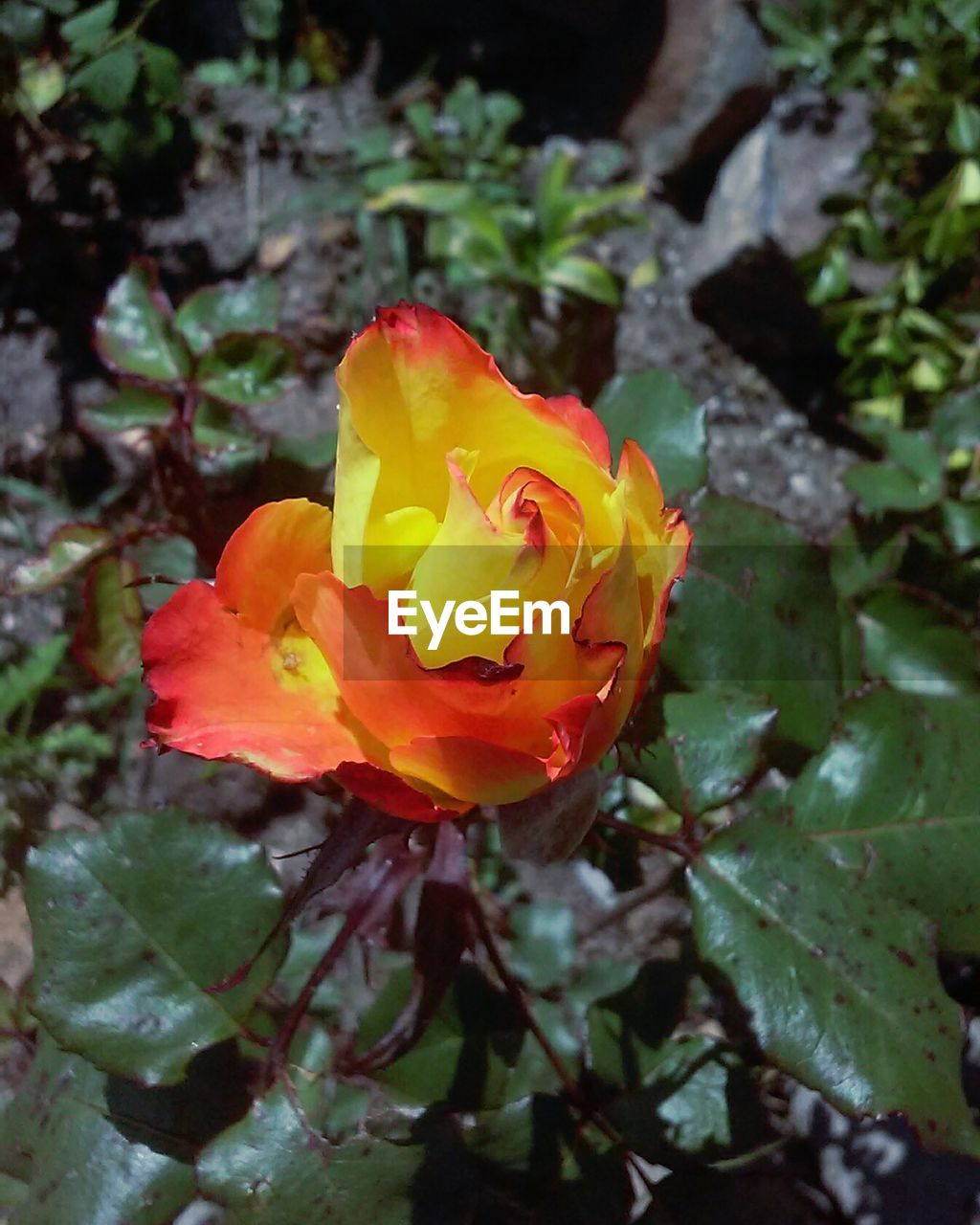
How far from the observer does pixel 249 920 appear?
0.79 metres

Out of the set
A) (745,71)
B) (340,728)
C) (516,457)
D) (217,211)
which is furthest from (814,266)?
(340,728)

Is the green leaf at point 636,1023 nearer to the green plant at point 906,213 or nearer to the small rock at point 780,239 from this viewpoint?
the green plant at point 906,213

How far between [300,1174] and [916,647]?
2.78 ft

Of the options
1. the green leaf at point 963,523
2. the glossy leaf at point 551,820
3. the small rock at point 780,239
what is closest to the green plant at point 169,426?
the glossy leaf at point 551,820

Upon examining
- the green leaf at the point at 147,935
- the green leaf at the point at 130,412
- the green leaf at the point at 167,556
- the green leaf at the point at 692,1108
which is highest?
the green leaf at the point at 130,412

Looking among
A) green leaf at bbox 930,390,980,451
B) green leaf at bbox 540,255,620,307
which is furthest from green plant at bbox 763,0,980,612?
green leaf at bbox 540,255,620,307

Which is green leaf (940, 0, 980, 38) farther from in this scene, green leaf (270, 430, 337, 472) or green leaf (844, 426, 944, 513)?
green leaf (270, 430, 337, 472)

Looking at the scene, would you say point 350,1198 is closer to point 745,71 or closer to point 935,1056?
point 935,1056

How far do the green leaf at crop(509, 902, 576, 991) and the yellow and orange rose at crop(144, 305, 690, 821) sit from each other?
0.84m

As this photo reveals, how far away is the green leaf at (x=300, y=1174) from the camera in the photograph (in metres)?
0.67

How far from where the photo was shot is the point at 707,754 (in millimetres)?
804

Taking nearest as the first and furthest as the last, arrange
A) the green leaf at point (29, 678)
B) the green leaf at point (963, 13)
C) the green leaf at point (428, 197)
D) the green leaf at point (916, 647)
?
1. the green leaf at point (916, 647)
2. the green leaf at point (29, 678)
3. the green leaf at point (963, 13)
4. the green leaf at point (428, 197)

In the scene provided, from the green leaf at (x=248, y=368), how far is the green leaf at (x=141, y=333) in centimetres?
3

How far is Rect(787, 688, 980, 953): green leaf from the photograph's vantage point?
80cm
